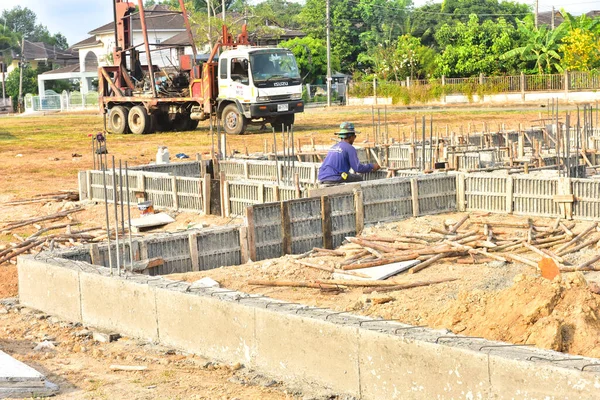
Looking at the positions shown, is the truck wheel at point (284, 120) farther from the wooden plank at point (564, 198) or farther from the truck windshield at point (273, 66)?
the wooden plank at point (564, 198)

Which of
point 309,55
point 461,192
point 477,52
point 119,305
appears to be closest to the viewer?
point 119,305

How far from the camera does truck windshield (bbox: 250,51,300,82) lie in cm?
2919

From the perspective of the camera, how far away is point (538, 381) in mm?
5688

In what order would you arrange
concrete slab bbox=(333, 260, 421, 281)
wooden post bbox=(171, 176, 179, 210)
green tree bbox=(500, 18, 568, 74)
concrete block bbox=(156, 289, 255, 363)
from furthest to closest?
1. green tree bbox=(500, 18, 568, 74)
2. wooden post bbox=(171, 176, 179, 210)
3. concrete slab bbox=(333, 260, 421, 281)
4. concrete block bbox=(156, 289, 255, 363)

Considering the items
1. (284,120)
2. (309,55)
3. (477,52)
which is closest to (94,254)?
(284,120)

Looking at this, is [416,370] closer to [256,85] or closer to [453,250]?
[453,250]

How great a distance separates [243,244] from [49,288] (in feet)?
8.64

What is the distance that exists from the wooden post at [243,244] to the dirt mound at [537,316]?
13.0 feet

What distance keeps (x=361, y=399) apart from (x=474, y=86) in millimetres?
40724

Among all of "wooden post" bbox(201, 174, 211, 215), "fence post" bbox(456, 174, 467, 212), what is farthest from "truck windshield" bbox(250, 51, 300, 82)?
"fence post" bbox(456, 174, 467, 212)

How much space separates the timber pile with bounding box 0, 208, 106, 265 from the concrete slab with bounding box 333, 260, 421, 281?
3.02m

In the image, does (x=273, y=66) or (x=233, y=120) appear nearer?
(x=273, y=66)

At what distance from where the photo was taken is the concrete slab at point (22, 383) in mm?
6867

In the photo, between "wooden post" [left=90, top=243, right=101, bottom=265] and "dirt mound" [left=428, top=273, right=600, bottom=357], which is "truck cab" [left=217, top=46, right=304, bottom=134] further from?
"dirt mound" [left=428, top=273, right=600, bottom=357]
